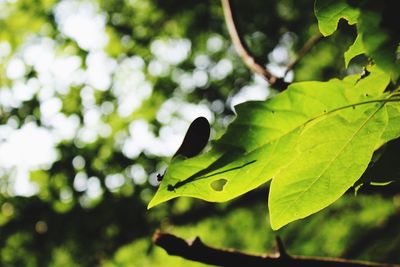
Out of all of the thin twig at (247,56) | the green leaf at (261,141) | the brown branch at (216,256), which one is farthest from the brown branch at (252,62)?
the brown branch at (216,256)

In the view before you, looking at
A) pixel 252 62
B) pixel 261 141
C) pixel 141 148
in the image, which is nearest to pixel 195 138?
pixel 261 141

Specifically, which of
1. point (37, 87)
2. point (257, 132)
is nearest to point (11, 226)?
point (37, 87)

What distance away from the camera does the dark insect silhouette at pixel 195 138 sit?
91 cm

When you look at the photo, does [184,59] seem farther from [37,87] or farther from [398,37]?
[398,37]

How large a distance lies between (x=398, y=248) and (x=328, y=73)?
394 cm

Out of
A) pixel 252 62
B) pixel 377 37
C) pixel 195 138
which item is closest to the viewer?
pixel 377 37

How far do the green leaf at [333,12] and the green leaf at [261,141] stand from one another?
0.15 meters

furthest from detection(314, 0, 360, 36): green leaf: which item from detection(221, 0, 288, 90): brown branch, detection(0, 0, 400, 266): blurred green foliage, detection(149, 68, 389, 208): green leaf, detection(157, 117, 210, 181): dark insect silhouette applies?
detection(0, 0, 400, 266): blurred green foliage

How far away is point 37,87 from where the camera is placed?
621 centimetres

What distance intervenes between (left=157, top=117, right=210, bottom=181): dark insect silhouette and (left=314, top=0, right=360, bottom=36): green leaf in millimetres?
385

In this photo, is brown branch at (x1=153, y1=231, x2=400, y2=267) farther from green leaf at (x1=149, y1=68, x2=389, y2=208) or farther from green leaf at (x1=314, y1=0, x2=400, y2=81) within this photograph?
green leaf at (x1=314, y1=0, x2=400, y2=81)

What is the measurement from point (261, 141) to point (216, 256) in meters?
0.32

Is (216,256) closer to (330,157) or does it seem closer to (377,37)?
(330,157)

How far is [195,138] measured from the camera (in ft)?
3.06
